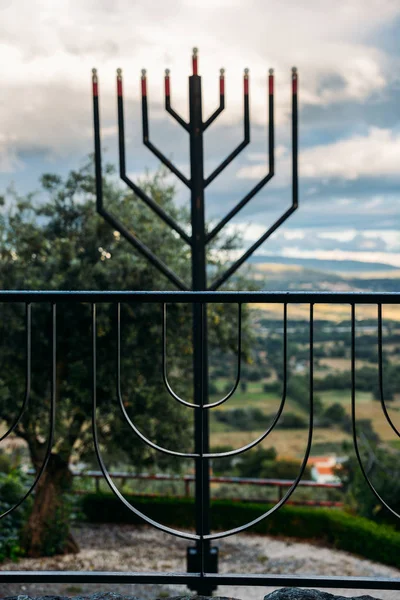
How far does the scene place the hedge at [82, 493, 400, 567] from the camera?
8.15 metres

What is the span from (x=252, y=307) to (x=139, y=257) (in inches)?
79.2

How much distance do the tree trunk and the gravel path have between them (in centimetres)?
19

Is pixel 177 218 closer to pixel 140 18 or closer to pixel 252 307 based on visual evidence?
pixel 252 307

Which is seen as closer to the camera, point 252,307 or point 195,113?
point 195,113

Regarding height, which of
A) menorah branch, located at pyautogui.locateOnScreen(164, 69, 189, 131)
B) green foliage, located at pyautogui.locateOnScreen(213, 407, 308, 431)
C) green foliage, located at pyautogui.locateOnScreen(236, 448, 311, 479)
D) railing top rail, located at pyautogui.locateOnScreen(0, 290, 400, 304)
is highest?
menorah branch, located at pyautogui.locateOnScreen(164, 69, 189, 131)

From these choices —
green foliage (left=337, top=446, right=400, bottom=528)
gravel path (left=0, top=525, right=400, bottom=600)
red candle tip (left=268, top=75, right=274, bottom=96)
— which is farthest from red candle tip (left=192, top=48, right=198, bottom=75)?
green foliage (left=337, top=446, right=400, bottom=528)

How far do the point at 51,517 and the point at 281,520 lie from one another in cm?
318

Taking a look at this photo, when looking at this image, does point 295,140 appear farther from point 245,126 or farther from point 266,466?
point 266,466

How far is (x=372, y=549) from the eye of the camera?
814 centimetres

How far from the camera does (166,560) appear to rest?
8.23m

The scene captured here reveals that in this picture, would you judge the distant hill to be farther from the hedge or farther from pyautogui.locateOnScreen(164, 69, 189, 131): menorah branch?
pyautogui.locateOnScreen(164, 69, 189, 131): menorah branch

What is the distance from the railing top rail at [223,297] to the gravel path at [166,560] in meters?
5.88

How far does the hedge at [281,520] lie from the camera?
26.7ft

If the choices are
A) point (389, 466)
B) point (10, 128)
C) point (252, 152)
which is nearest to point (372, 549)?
point (389, 466)
